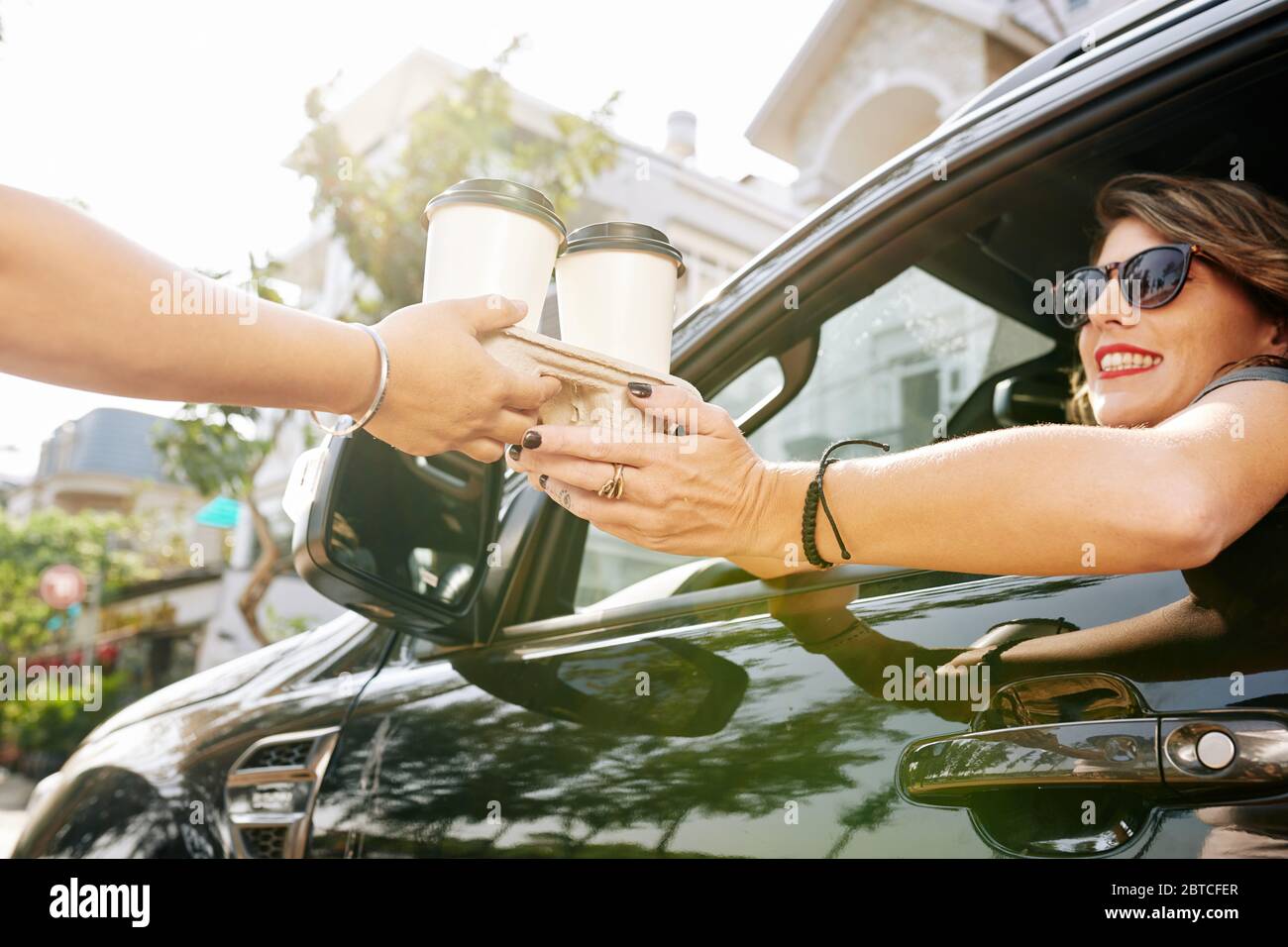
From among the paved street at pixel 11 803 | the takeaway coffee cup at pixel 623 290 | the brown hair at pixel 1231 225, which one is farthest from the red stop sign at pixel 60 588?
the brown hair at pixel 1231 225

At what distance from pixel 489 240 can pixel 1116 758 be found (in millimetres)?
959

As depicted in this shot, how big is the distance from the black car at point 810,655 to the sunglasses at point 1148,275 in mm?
185

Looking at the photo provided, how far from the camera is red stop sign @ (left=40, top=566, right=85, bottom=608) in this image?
16375 mm

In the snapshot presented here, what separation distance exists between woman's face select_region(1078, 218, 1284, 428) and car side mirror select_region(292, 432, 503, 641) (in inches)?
45.1

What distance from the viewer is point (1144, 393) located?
1575mm

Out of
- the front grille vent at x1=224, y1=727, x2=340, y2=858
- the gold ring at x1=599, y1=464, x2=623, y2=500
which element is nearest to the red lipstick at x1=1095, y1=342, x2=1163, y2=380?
the gold ring at x1=599, y1=464, x2=623, y2=500

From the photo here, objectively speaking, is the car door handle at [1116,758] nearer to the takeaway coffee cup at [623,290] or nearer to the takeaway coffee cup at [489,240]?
the takeaway coffee cup at [623,290]

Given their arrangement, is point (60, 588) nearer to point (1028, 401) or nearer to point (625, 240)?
point (1028, 401)

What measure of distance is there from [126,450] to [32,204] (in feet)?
145

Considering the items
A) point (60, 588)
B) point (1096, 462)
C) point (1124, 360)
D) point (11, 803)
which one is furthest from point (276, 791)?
point (60, 588)

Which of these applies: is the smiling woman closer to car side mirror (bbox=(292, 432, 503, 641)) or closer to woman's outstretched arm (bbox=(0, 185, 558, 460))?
A: woman's outstretched arm (bbox=(0, 185, 558, 460))

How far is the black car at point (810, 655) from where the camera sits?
100cm
